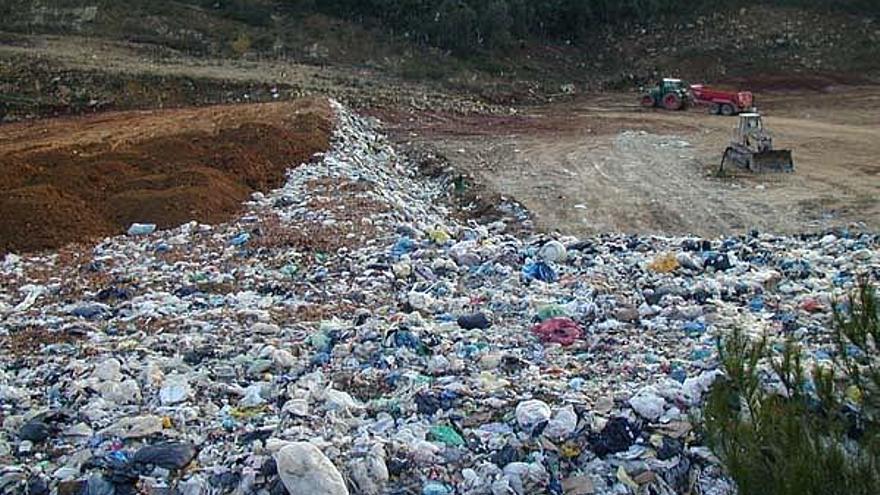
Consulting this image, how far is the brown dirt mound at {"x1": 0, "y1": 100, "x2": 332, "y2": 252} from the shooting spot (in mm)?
9141

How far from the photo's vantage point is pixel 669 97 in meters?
21.7

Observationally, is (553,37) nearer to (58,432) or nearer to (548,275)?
(548,275)

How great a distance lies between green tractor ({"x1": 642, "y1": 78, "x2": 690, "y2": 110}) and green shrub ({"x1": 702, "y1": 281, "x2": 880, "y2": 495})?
18653mm

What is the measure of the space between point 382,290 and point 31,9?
24.8m

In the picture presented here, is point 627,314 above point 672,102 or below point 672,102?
above

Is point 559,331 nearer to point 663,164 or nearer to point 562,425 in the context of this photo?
point 562,425

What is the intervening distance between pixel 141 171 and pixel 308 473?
8567 mm

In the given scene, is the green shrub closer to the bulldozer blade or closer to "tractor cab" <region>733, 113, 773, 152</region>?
the bulldozer blade

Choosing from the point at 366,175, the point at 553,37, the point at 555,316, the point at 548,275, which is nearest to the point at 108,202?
the point at 366,175

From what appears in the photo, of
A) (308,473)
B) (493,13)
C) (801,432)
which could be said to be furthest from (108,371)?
(493,13)

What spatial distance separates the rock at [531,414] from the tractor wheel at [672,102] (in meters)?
18.6

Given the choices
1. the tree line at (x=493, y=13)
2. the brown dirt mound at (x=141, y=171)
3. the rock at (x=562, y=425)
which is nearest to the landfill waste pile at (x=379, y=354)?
the rock at (x=562, y=425)

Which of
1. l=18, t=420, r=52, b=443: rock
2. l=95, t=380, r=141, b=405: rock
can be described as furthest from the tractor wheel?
l=18, t=420, r=52, b=443: rock

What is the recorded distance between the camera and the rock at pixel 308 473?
3717 millimetres
